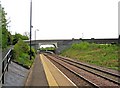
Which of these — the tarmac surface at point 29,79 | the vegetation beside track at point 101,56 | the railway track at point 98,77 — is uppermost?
the tarmac surface at point 29,79

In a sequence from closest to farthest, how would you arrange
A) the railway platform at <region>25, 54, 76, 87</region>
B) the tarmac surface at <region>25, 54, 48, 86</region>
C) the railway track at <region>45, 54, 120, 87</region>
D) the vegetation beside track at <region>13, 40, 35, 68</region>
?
the tarmac surface at <region>25, 54, 48, 86</region>
the railway platform at <region>25, 54, 76, 87</region>
the railway track at <region>45, 54, 120, 87</region>
the vegetation beside track at <region>13, 40, 35, 68</region>

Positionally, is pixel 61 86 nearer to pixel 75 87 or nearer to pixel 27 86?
pixel 75 87

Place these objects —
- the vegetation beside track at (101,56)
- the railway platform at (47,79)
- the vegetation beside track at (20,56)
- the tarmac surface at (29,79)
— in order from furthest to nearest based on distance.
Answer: the vegetation beside track at (101,56)
the vegetation beside track at (20,56)
the railway platform at (47,79)
the tarmac surface at (29,79)

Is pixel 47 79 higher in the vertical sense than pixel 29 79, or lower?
lower

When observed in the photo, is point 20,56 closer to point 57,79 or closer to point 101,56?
point 57,79

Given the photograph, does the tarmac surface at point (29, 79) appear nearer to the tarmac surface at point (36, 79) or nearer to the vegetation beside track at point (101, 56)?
the tarmac surface at point (36, 79)

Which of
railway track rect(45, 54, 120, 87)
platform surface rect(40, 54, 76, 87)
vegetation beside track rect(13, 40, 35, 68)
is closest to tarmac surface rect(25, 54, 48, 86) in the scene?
platform surface rect(40, 54, 76, 87)

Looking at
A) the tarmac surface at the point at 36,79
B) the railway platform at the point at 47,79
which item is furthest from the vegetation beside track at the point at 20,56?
the tarmac surface at the point at 36,79

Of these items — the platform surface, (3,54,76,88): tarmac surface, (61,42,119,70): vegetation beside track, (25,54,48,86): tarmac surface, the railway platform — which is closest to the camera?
(3,54,76,88): tarmac surface

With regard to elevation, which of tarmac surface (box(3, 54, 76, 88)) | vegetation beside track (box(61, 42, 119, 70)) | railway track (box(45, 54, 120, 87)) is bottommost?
vegetation beside track (box(61, 42, 119, 70))

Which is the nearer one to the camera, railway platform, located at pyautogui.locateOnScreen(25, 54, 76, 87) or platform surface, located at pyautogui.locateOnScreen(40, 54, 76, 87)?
railway platform, located at pyautogui.locateOnScreen(25, 54, 76, 87)

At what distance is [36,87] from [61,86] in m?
1.86

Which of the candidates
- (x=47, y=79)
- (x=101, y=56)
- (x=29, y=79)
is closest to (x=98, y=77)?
(x=47, y=79)

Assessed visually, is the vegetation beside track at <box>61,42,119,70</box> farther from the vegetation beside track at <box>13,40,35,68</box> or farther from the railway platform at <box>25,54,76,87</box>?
the railway platform at <box>25,54,76,87</box>
